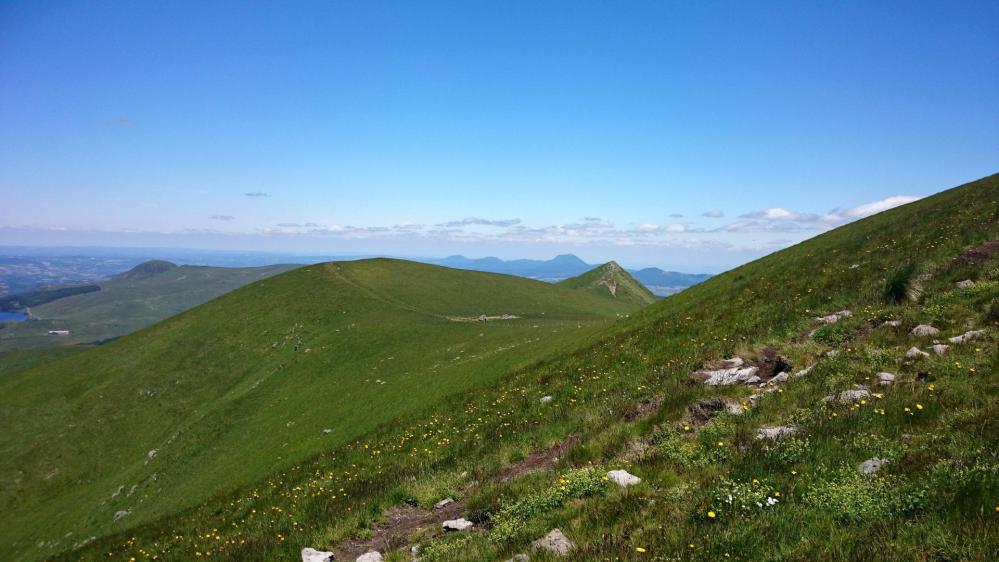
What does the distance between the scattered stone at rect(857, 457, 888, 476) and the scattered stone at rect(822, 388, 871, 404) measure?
3176 millimetres

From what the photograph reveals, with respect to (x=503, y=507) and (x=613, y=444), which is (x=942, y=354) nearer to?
(x=613, y=444)

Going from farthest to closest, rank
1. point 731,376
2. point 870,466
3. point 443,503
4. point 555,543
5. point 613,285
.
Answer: point 613,285 → point 731,376 → point 443,503 → point 870,466 → point 555,543

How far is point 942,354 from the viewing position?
39.9 ft

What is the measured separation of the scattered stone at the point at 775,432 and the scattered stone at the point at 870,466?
1.69 meters

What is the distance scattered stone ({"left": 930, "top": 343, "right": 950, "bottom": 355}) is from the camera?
485 inches

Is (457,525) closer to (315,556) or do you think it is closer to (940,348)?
(315,556)

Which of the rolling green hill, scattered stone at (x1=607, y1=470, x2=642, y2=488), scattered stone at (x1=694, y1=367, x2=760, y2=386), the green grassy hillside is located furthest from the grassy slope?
the green grassy hillside

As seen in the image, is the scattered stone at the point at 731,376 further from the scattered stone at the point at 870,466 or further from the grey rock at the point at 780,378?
Answer: the scattered stone at the point at 870,466

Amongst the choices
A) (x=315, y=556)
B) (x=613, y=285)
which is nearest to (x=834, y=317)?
(x=315, y=556)

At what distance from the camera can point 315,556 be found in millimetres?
10188

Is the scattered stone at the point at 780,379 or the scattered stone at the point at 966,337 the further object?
the scattered stone at the point at 780,379

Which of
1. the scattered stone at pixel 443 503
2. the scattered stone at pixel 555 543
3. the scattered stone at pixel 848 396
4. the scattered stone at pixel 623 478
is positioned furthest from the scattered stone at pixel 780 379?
the scattered stone at pixel 443 503

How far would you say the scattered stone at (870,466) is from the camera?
7590 millimetres

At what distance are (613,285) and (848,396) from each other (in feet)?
436
